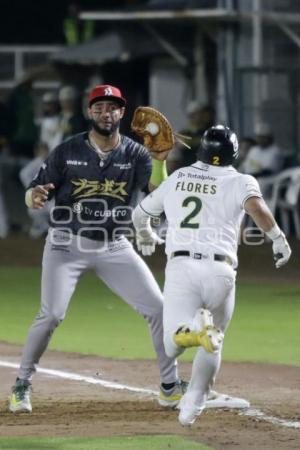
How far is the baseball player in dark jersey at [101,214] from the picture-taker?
9.48 meters

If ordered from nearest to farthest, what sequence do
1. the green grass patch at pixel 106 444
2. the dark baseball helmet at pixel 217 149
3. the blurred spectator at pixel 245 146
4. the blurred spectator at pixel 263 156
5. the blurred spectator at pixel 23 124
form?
the green grass patch at pixel 106 444 → the dark baseball helmet at pixel 217 149 → the blurred spectator at pixel 263 156 → the blurred spectator at pixel 245 146 → the blurred spectator at pixel 23 124

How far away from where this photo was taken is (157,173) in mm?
9609

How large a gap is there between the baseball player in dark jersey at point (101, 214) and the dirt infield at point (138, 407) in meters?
0.38

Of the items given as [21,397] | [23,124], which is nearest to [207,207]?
[21,397]

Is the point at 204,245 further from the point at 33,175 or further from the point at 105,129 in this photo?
the point at 33,175

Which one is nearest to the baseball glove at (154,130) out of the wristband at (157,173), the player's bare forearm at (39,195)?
the wristband at (157,173)

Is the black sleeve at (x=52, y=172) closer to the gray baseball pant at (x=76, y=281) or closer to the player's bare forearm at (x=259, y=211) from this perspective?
the gray baseball pant at (x=76, y=281)

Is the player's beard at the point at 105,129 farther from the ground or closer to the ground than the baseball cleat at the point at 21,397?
farther from the ground

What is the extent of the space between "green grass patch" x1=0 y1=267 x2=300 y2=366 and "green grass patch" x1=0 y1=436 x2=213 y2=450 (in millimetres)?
3112

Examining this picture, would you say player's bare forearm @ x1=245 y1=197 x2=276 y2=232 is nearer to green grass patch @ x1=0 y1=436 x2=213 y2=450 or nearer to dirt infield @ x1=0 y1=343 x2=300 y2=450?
dirt infield @ x1=0 y1=343 x2=300 y2=450

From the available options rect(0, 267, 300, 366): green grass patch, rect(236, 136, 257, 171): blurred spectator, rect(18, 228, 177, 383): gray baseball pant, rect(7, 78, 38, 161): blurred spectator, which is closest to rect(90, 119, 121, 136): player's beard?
rect(18, 228, 177, 383): gray baseball pant

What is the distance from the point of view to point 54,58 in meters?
24.0

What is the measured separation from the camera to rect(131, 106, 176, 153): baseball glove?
9.87 metres

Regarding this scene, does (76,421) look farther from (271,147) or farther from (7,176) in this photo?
(7,176)
